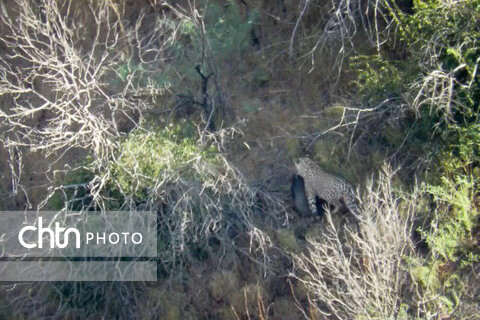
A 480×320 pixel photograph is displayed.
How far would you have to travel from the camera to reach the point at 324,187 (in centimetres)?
747

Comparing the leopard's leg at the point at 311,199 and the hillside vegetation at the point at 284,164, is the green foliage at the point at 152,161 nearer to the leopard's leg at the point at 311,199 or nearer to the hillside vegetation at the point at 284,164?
the hillside vegetation at the point at 284,164

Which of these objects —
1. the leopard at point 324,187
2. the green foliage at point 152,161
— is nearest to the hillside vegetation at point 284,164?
the green foliage at point 152,161

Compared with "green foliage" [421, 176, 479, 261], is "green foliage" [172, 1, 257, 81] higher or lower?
higher

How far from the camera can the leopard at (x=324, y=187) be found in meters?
7.33

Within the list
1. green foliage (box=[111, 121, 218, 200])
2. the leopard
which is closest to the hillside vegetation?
green foliage (box=[111, 121, 218, 200])

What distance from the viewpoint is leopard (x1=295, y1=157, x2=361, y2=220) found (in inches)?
288

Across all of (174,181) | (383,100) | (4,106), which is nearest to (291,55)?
(383,100)

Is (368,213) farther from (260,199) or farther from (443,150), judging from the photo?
(260,199)

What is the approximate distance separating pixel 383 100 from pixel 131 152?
9.42 ft

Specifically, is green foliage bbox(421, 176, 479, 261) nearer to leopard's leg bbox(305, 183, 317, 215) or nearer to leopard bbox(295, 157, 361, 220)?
leopard bbox(295, 157, 361, 220)

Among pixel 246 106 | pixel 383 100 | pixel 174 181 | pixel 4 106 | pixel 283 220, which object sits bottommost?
pixel 283 220

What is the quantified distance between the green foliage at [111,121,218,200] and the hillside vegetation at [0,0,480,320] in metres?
0.02

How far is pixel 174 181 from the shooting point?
24.0 feet

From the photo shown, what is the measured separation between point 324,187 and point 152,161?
6.41 feet
